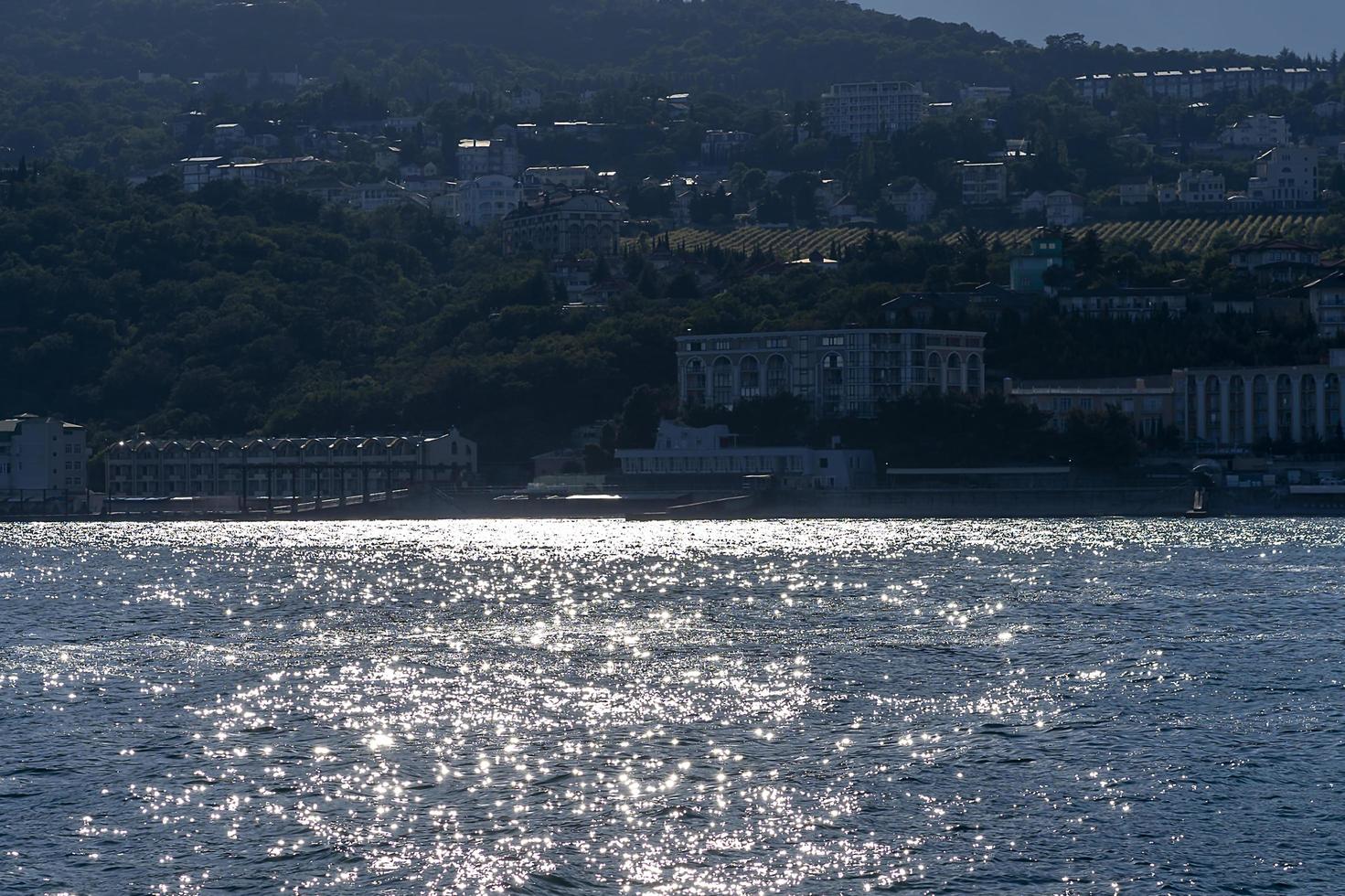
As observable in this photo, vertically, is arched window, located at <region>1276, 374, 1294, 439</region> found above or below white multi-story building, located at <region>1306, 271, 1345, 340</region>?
below

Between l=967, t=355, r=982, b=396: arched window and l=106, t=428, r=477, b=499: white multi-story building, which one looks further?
l=106, t=428, r=477, b=499: white multi-story building

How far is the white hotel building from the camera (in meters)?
159

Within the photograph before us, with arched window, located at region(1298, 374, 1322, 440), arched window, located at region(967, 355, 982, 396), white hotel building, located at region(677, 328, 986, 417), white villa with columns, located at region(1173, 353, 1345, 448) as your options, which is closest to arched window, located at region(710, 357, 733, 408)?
white hotel building, located at region(677, 328, 986, 417)

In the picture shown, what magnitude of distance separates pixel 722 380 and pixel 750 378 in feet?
8.54

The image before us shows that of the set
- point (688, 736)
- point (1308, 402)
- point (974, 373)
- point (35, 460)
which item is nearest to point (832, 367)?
point (974, 373)

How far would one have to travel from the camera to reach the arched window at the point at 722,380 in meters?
167

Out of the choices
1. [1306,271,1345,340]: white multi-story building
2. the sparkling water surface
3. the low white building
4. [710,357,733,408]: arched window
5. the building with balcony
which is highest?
the building with balcony

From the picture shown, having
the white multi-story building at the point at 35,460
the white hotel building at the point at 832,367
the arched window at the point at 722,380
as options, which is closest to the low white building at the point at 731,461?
the white hotel building at the point at 832,367

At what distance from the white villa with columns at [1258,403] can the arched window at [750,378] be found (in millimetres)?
32896

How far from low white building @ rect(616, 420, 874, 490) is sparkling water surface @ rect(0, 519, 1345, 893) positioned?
60.0 meters

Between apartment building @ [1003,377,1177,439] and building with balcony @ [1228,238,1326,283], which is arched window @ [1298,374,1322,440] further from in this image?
building with balcony @ [1228,238,1326,283]

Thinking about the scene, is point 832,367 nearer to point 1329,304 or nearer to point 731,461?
point 731,461

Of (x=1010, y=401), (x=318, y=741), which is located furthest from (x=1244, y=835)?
(x=1010, y=401)

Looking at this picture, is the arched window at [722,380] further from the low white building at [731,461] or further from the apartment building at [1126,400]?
the apartment building at [1126,400]
